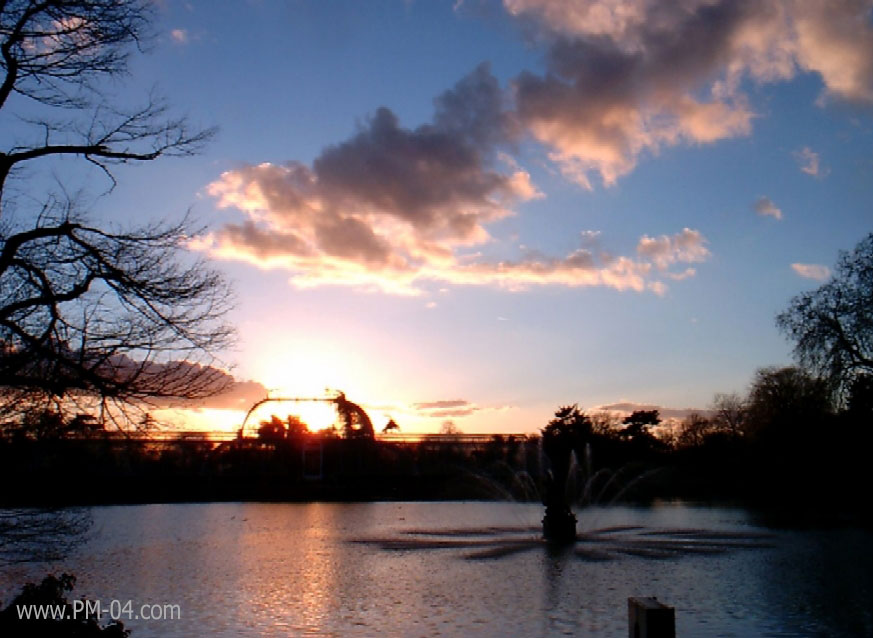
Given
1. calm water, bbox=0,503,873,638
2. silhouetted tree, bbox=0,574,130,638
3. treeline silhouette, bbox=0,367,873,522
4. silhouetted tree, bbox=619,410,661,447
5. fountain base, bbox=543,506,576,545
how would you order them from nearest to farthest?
silhouetted tree, bbox=0,574,130,638 < calm water, bbox=0,503,873,638 < fountain base, bbox=543,506,576,545 < treeline silhouette, bbox=0,367,873,522 < silhouetted tree, bbox=619,410,661,447

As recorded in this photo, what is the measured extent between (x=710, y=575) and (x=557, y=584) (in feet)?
12.2

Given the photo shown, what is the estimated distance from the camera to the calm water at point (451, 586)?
1302 cm

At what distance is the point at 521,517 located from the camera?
37.7 meters

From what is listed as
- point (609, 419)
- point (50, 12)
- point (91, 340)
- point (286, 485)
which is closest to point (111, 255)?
point (91, 340)

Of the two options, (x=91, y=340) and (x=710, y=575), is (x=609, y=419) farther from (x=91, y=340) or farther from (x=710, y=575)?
(x=91, y=340)

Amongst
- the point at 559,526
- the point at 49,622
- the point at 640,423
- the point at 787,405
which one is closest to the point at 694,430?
the point at 640,423

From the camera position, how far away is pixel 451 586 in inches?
657

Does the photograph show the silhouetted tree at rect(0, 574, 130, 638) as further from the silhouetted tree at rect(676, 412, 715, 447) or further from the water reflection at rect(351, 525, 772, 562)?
the silhouetted tree at rect(676, 412, 715, 447)

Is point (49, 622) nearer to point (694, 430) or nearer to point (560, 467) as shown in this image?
A: point (560, 467)

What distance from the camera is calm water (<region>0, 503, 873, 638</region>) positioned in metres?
13.0

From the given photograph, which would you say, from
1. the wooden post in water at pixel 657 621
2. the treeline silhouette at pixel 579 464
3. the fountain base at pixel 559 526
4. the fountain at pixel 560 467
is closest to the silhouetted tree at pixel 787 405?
the treeline silhouette at pixel 579 464

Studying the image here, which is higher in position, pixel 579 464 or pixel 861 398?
pixel 861 398

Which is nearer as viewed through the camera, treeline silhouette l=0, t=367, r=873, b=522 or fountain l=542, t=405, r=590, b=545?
fountain l=542, t=405, r=590, b=545

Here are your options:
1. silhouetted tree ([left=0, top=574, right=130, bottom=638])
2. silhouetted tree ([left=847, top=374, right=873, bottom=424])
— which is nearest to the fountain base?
silhouetted tree ([left=0, top=574, right=130, bottom=638])
